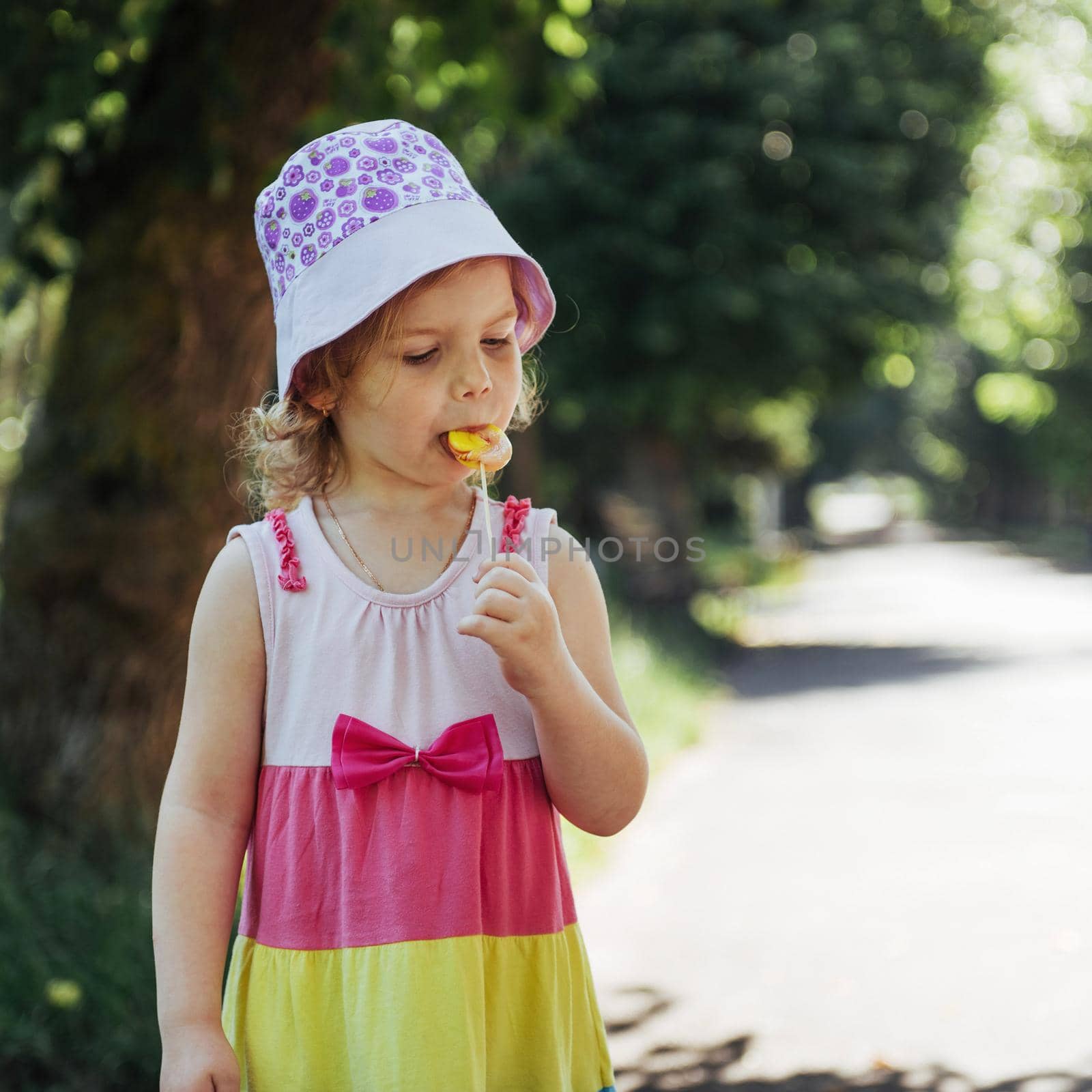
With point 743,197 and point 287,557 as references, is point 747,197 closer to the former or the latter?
point 743,197

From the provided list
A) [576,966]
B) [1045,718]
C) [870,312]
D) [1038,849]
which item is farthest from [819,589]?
[576,966]

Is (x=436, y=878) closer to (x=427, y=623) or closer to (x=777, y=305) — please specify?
(x=427, y=623)

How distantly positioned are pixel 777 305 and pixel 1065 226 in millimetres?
11183

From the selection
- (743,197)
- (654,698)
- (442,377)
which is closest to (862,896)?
(654,698)

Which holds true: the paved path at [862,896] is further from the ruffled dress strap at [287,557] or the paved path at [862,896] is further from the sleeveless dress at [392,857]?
the ruffled dress strap at [287,557]

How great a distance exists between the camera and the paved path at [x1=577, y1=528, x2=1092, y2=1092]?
174 inches

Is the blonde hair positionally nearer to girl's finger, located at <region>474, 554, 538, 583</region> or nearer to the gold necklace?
the gold necklace

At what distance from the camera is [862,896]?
19.7 ft

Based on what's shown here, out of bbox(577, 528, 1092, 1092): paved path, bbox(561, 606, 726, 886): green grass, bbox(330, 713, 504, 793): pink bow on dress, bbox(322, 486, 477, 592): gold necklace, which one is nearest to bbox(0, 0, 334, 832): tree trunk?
bbox(577, 528, 1092, 1092): paved path

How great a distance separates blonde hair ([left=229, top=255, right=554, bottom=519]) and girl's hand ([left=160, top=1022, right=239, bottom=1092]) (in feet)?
2.50

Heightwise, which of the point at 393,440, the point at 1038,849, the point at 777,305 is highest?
the point at 777,305

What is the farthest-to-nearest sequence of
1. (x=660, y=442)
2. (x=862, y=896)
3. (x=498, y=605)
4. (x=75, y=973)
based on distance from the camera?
(x=660, y=442)
(x=862, y=896)
(x=75, y=973)
(x=498, y=605)

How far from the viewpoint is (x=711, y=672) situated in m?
13.9

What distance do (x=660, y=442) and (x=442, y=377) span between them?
16031 millimetres
